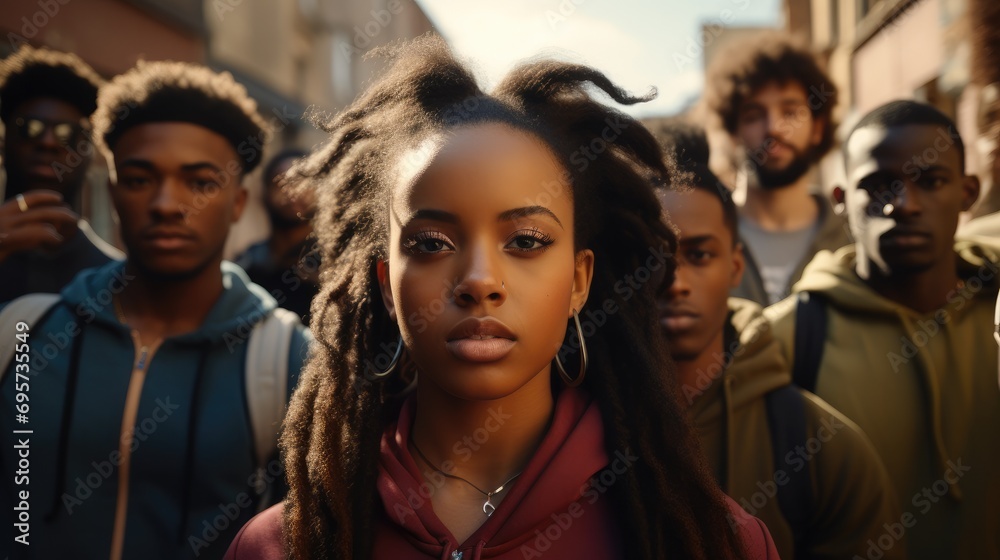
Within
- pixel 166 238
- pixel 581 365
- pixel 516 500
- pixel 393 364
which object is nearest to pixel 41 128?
pixel 166 238

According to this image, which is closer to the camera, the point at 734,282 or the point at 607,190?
the point at 607,190

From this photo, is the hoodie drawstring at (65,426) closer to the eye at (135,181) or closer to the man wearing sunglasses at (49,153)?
the eye at (135,181)

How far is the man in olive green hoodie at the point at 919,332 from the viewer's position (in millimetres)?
3160

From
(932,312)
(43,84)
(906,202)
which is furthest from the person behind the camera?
(43,84)

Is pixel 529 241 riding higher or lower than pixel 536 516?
higher

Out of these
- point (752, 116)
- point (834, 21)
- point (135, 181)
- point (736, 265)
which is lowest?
point (736, 265)

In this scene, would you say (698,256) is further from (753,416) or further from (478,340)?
(478,340)

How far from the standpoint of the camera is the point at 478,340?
81.4 inches

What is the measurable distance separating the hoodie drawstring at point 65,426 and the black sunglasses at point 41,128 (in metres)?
1.45

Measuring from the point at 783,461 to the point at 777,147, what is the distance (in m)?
2.83

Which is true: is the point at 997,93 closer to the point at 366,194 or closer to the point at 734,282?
the point at 734,282

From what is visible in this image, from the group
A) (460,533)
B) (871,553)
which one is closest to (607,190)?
(460,533)

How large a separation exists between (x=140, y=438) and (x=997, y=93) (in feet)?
9.80

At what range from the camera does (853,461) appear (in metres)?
2.90
